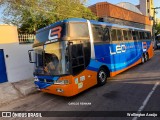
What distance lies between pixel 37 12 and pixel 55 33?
8635mm

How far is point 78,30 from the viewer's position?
7.36 meters

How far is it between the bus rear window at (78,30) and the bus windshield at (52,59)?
2.24 feet

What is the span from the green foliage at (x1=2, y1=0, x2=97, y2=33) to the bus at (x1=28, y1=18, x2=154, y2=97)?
22.1 feet

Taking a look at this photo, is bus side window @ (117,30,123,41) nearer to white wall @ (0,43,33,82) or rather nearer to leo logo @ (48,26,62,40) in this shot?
leo logo @ (48,26,62,40)

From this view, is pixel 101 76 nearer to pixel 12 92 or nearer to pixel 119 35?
pixel 119 35

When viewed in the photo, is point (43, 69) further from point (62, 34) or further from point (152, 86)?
point (152, 86)

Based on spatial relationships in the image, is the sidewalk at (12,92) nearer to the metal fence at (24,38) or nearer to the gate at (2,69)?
the gate at (2,69)

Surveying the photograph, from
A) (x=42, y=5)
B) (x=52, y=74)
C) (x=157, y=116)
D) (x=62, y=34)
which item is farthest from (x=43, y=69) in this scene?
(x=42, y=5)

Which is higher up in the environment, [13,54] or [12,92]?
[13,54]

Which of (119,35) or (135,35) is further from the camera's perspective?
(135,35)

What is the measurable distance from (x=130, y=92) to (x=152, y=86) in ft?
3.88

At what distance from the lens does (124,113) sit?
17.0 feet

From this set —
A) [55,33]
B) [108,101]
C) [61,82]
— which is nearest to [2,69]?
[55,33]

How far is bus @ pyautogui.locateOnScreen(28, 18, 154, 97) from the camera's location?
21.6 ft
